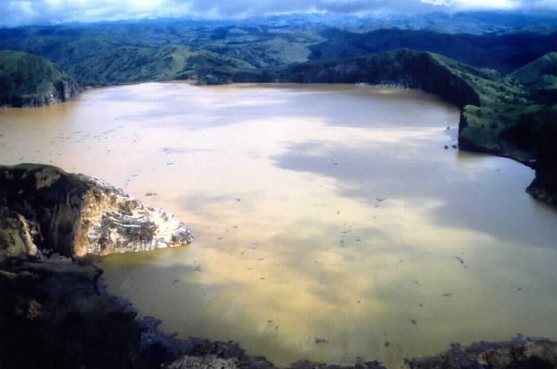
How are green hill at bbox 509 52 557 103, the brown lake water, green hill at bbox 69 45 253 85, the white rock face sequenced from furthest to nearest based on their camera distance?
green hill at bbox 69 45 253 85
green hill at bbox 509 52 557 103
the white rock face
the brown lake water

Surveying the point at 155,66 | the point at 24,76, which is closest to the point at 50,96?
the point at 24,76

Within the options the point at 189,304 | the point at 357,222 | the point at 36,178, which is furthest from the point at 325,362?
the point at 36,178

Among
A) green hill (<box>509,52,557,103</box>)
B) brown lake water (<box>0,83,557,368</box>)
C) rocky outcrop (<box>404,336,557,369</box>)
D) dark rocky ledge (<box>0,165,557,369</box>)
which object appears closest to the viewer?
rocky outcrop (<box>404,336,557,369</box>)

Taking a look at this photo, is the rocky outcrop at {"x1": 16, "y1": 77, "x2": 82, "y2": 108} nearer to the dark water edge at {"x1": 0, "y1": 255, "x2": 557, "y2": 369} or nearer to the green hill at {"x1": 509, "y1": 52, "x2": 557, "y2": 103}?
the dark water edge at {"x1": 0, "y1": 255, "x2": 557, "y2": 369}

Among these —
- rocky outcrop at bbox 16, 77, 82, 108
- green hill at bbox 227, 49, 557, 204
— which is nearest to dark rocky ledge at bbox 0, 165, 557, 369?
green hill at bbox 227, 49, 557, 204

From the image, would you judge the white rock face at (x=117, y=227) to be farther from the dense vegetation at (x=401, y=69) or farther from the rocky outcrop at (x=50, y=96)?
the rocky outcrop at (x=50, y=96)

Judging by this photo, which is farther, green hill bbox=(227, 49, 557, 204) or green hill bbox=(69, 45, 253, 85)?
green hill bbox=(69, 45, 253, 85)

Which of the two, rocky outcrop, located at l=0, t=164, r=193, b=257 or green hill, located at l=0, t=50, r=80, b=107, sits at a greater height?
green hill, located at l=0, t=50, r=80, b=107
